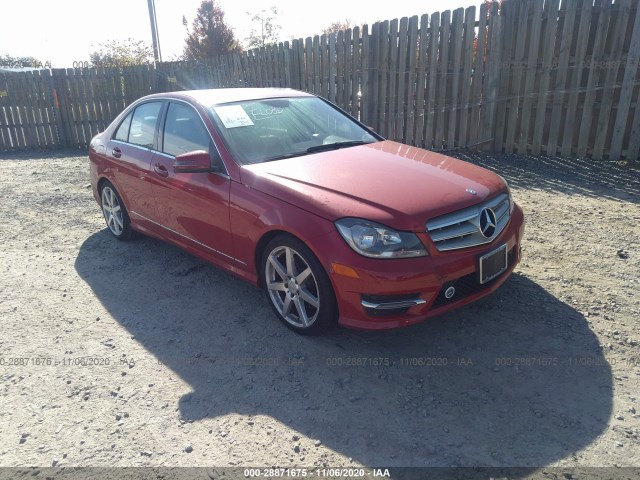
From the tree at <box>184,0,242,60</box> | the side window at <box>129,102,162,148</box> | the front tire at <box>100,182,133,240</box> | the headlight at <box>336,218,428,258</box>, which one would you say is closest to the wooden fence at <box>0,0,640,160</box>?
the side window at <box>129,102,162,148</box>

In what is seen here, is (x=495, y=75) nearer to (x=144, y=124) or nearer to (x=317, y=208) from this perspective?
(x=144, y=124)

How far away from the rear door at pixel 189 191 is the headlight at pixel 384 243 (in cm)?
125

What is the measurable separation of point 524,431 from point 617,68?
20.7 feet

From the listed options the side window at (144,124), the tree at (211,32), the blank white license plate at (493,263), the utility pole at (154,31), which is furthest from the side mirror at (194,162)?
the tree at (211,32)

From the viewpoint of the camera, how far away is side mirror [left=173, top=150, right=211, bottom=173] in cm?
385

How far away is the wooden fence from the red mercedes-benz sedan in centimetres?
412

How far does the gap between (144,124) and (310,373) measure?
3192mm

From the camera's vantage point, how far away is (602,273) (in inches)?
167

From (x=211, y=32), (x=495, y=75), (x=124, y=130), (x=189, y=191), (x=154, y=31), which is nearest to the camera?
(x=189, y=191)

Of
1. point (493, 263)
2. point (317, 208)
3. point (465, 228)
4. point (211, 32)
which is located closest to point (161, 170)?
point (317, 208)

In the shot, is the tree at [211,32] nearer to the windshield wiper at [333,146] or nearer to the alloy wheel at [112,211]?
the alloy wheel at [112,211]

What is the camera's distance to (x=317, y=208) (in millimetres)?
3213

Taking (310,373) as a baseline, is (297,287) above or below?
above

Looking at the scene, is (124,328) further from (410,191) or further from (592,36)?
(592,36)
